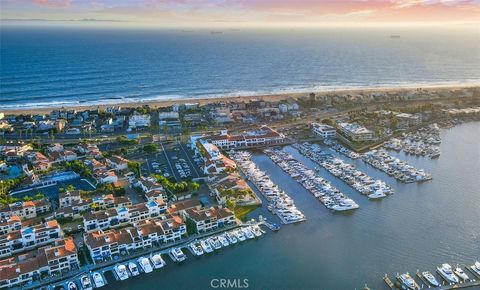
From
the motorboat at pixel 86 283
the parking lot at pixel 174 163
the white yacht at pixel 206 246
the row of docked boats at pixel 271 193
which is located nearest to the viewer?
the motorboat at pixel 86 283

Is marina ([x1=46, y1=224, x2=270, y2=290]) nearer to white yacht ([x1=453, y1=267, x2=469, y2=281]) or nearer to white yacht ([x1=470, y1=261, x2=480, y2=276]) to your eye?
white yacht ([x1=453, y1=267, x2=469, y2=281])

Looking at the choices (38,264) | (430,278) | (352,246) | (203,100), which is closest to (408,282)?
(430,278)

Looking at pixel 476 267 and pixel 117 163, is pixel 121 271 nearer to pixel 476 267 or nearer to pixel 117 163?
pixel 117 163

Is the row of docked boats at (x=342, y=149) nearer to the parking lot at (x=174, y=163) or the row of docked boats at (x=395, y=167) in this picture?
the row of docked boats at (x=395, y=167)

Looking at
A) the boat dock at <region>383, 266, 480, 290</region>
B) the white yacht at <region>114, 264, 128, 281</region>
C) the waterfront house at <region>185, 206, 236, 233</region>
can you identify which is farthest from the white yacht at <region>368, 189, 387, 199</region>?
the white yacht at <region>114, 264, 128, 281</region>

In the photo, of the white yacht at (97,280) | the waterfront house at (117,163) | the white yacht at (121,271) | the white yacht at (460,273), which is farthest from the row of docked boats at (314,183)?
the white yacht at (97,280)

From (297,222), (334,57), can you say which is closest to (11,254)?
(297,222)
